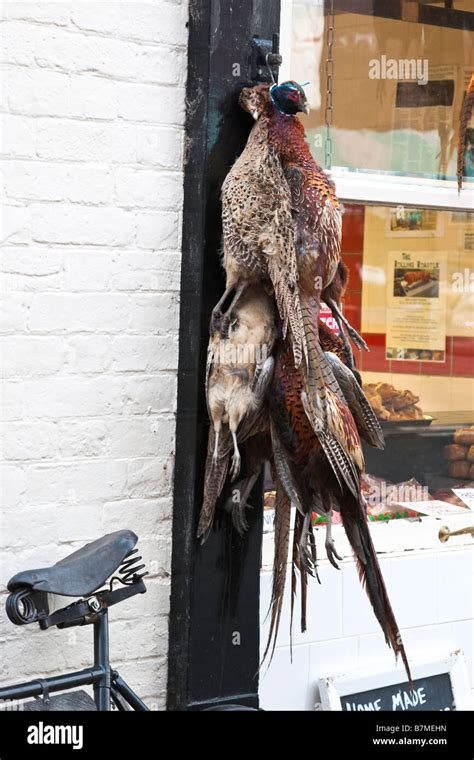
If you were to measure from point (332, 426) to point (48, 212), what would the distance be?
0.81 metres

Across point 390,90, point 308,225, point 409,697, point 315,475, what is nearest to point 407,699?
point 409,697

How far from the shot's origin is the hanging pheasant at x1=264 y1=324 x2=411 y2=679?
2.37m

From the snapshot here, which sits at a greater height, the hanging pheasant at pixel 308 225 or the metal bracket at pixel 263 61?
the metal bracket at pixel 263 61

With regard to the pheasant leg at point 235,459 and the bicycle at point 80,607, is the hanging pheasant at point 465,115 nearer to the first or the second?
the pheasant leg at point 235,459

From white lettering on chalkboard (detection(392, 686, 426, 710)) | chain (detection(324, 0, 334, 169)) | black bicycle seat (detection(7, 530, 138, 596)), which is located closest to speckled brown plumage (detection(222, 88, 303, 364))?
black bicycle seat (detection(7, 530, 138, 596))

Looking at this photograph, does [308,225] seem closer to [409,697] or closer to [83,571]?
[83,571]

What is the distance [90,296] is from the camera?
2.45 meters

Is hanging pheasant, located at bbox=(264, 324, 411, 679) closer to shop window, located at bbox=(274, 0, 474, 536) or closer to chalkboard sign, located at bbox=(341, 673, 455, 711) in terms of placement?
chalkboard sign, located at bbox=(341, 673, 455, 711)

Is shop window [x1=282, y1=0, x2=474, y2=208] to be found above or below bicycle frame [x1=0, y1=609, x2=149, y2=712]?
above

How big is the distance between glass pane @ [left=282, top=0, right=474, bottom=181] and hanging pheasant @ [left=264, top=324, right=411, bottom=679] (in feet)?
3.18

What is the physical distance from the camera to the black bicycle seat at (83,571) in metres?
2.15

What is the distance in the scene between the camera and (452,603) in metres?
3.24

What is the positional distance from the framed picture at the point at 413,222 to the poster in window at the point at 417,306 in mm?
77

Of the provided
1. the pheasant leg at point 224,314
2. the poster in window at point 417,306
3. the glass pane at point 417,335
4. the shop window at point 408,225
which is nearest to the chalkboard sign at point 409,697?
the shop window at point 408,225
